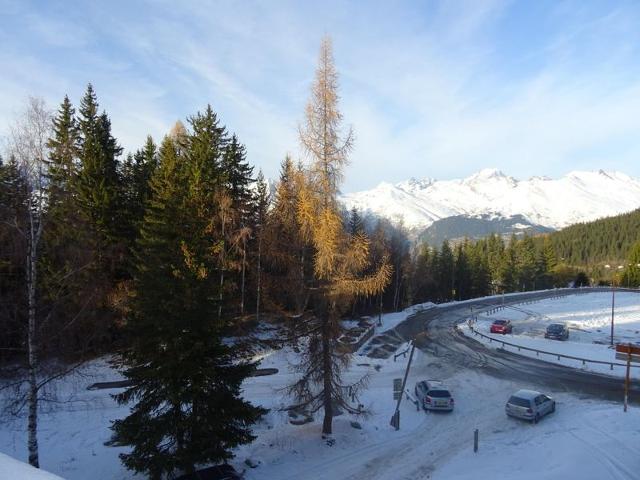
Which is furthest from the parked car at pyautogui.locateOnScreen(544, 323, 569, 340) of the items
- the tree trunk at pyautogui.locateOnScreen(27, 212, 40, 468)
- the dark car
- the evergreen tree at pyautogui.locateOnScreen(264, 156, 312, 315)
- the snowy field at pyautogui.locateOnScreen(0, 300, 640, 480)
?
the tree trunk at pyautogui.locateOnScreen(27, 212, 40, 468)

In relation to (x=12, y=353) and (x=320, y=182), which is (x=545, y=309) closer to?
(x=320, y=182)

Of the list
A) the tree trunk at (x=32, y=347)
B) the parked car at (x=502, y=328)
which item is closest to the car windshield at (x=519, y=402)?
the tree trunk at (x=32, y=347)

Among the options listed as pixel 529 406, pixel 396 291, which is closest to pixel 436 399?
pixel 529 406

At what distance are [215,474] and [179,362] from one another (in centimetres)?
395

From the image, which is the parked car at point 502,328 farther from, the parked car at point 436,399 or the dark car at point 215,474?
the dark car at point 215,474

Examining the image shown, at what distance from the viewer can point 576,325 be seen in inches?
2315

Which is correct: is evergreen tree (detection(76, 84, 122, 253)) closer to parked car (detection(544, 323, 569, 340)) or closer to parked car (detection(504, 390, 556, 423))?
parked car (detection(504, 390, 556, 423))

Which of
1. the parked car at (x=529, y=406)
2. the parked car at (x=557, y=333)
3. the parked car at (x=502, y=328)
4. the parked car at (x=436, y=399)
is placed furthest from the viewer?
the parked car at (x=502, y=328)

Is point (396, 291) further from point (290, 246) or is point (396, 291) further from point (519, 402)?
point (290, 246)

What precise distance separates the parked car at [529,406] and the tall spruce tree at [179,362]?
50.2 ft

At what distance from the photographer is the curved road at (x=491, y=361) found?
30.3m

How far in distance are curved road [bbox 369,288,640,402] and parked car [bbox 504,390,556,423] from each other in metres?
6.27

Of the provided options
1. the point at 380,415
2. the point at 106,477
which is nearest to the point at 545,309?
the point at 380,415

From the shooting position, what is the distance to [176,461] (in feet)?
46.4
